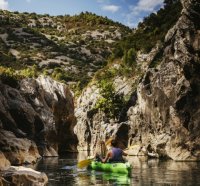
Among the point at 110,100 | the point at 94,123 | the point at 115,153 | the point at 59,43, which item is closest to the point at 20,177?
the point at 115,153

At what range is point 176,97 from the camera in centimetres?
5097

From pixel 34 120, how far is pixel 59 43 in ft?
300

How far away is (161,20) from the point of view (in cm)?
8250

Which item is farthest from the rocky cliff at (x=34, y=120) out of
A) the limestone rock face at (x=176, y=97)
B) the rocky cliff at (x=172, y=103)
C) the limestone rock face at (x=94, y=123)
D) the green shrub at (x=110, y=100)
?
the limestone rock face at (x=176, y=97)

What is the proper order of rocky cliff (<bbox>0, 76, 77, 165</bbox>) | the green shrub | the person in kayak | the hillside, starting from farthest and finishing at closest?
the hillside < the green shrub < rocky cliff (<bbox>0, 76, 77, 165</bbox>) < the person in kayak

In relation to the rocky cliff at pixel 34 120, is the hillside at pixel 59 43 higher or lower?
higher

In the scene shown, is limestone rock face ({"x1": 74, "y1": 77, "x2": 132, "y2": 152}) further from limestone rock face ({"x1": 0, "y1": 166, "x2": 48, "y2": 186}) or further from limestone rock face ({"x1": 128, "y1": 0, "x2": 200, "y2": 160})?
limestone rock face ({"x1": 0, "y1": 166, "x2": 48, "y2": 186})

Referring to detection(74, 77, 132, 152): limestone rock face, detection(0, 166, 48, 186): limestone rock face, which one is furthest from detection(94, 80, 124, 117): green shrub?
detection(0, 166, 48, 186): limestone rock face

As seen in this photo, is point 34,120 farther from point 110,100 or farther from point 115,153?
point 115,153

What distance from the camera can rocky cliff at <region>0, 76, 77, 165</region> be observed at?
147ft

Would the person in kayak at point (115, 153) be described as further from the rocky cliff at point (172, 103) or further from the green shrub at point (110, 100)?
the green shrub at point (110, 100)

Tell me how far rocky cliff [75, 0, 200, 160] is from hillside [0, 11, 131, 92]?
153 feet

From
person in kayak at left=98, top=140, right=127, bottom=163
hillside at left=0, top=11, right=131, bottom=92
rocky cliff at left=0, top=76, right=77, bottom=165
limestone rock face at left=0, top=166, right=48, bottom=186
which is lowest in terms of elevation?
limestone rock face at left=0, top=166, right=48, bottom=186

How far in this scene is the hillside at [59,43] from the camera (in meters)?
119
